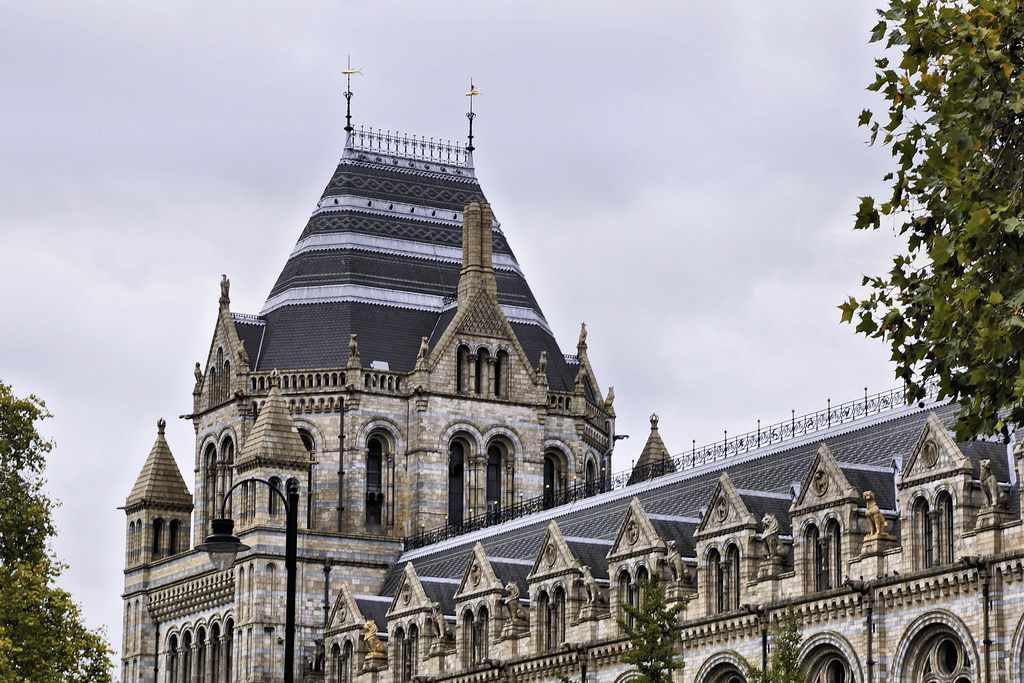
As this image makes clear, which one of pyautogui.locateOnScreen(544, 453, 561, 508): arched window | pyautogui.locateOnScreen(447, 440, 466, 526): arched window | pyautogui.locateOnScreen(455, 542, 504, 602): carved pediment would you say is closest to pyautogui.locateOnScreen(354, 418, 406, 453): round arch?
pyautogui.locateOnScreen(447, 440, 466, 526): arched window

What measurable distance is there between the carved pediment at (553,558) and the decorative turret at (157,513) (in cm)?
3053

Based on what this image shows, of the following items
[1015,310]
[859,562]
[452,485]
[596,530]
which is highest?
[452,485]

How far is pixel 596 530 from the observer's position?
277ft

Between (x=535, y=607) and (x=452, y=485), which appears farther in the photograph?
(x=452, y=485)

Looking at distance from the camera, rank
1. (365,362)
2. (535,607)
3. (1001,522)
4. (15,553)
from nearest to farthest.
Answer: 1. (1001,522)
2. (15,553)
3. (535,607)
4. (365,362)

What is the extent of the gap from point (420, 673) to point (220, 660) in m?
15.3

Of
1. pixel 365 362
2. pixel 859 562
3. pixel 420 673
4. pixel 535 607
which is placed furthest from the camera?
pixel 365 362

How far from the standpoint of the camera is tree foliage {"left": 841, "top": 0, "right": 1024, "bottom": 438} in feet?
94.9

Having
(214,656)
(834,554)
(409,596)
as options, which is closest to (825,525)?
(834,554)

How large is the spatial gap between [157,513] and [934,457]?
178ft

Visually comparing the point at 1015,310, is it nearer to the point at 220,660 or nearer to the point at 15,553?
the point at 15,553

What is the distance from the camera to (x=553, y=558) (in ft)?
260

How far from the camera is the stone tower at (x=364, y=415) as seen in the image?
9656cm

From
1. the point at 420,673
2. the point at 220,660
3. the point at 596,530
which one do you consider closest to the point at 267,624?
the point at 220,660
